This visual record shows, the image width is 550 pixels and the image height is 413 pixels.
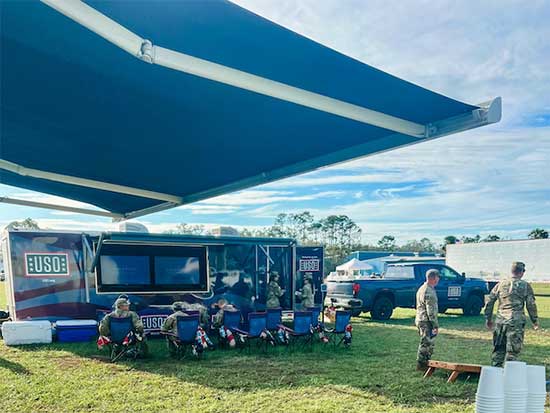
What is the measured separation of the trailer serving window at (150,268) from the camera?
8.79 meters

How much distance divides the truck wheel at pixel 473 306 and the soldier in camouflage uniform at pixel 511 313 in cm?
790

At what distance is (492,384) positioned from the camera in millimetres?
2514

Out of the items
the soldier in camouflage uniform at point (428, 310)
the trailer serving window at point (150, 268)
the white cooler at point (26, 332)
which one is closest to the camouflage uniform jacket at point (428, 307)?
the soldier in camouflage uniform at point (428, 310)

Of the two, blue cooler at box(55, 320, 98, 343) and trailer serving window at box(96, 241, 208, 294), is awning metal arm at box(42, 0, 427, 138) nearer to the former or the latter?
trailer serving window at box(96, 241, 208, 294)

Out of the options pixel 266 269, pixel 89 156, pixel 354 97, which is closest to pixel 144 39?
pixel 354 97

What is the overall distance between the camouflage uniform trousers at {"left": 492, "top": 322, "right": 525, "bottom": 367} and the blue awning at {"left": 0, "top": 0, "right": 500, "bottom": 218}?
257 centimetres

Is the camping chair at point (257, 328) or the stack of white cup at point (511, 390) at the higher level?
the stack of white cup at point (511, 390)

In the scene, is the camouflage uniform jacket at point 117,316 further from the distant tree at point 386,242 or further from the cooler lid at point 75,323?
the distant tree at point 386,242

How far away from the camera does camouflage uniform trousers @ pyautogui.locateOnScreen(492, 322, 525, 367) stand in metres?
5.63

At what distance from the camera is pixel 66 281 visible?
8578 millimetres

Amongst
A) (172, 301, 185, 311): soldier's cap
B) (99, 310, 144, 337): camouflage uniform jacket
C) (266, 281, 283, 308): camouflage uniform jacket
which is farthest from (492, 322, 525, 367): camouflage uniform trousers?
(172, 301, 185, 311): soldier's cap

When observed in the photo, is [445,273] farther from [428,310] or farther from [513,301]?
[428,310]

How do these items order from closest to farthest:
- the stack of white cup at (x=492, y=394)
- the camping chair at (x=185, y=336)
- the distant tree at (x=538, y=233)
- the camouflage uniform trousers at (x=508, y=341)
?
the stack of white cup at (x=492, y=394) → the camouflage uniform trousers at (x=508, y=341) → the camping chair at (x=185, y=336) → the distant tree at (x=538, y=233)

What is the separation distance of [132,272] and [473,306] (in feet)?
32.2
